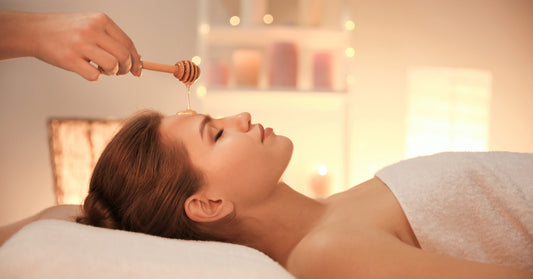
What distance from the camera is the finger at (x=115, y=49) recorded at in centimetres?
91

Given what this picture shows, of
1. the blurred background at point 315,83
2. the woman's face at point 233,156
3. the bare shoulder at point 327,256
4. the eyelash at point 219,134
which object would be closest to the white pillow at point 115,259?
the bare shoulder at point 327,256

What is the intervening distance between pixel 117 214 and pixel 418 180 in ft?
2.59

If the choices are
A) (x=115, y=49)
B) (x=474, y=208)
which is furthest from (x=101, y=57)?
(x=474, y=208)

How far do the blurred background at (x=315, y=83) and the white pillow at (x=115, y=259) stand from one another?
4.48 feet

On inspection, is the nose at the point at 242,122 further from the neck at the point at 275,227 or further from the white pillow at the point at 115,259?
the white pillow at the point at 115,259

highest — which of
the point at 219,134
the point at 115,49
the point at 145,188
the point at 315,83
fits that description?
the point at 115,49

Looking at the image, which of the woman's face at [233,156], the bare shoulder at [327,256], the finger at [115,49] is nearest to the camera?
the bare shoulder at [327,256]

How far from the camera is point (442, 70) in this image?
2.61 metres

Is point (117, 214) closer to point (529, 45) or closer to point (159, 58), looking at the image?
point (159, 58)

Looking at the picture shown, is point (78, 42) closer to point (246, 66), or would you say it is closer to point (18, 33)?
point (18, 33)

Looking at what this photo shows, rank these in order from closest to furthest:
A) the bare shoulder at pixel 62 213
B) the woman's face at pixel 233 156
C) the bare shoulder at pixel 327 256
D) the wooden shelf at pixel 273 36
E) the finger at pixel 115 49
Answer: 1. the bare shoulder at pixel 327 256
2. the finger at pixel 115 49
3. the woman's face at pixel 233 156
4. the bare shoulder at pixel 62 213
5. the wooden shelf at pixel 273 36

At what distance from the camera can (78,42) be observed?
91 cm

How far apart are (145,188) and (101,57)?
1.07ft

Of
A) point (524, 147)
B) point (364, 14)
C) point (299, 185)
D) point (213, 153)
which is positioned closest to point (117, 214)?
point (213, 153)
